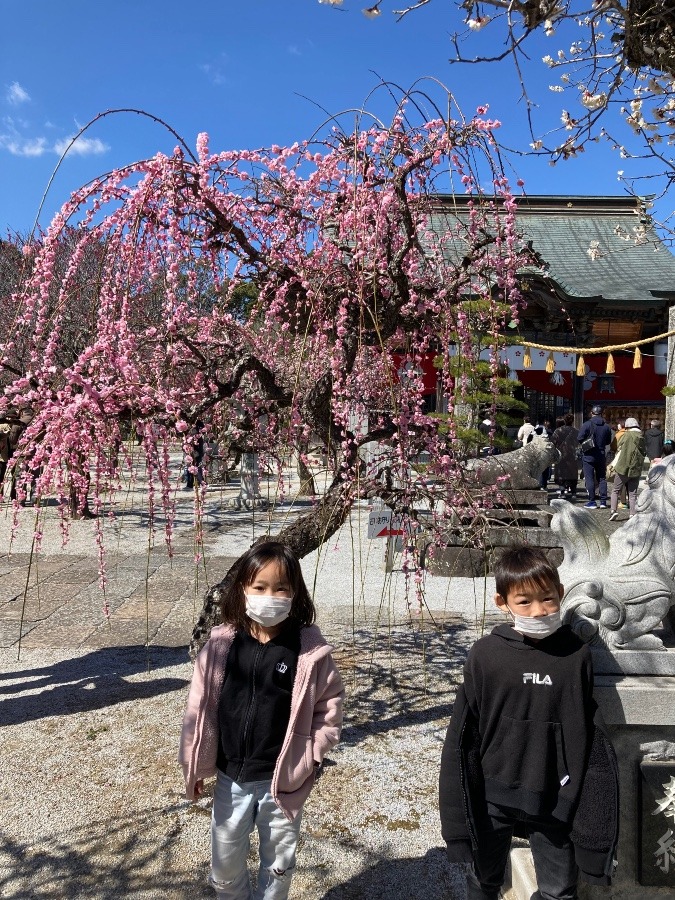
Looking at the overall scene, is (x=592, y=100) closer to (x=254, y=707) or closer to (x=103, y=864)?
(x=254, y=707)

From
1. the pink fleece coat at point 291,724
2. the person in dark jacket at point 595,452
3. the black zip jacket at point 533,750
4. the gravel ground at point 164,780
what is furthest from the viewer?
the person in dark jacket at point 595,452

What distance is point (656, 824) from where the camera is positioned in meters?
2.16

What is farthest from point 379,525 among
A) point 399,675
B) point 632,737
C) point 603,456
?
point 603,456

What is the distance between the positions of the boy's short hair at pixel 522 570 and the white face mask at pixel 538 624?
88mm

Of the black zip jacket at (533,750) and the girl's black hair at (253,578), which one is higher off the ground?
the girl's black hair at (253,578)

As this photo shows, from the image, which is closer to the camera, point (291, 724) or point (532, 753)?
point (532, 753)

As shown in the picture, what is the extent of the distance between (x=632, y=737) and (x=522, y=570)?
0.81 m

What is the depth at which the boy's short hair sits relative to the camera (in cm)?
189

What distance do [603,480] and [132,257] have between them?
11.1 m

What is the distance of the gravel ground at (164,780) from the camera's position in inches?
101

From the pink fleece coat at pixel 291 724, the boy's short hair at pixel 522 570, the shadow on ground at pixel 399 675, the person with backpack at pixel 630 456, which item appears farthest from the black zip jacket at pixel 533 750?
the person with backpack at pixel 630 456

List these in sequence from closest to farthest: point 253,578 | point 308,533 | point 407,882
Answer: point 253,578 < point 407,882 < point 308,533

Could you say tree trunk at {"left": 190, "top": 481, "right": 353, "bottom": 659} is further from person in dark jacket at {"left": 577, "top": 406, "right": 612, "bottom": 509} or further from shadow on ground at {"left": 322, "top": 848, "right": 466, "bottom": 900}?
person in dark jacket at {"left": 577, "top": 406, "right": 612, "bottom": 509}

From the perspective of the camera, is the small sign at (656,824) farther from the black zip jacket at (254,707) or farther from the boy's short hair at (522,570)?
the black zip jacket at (254,707)
